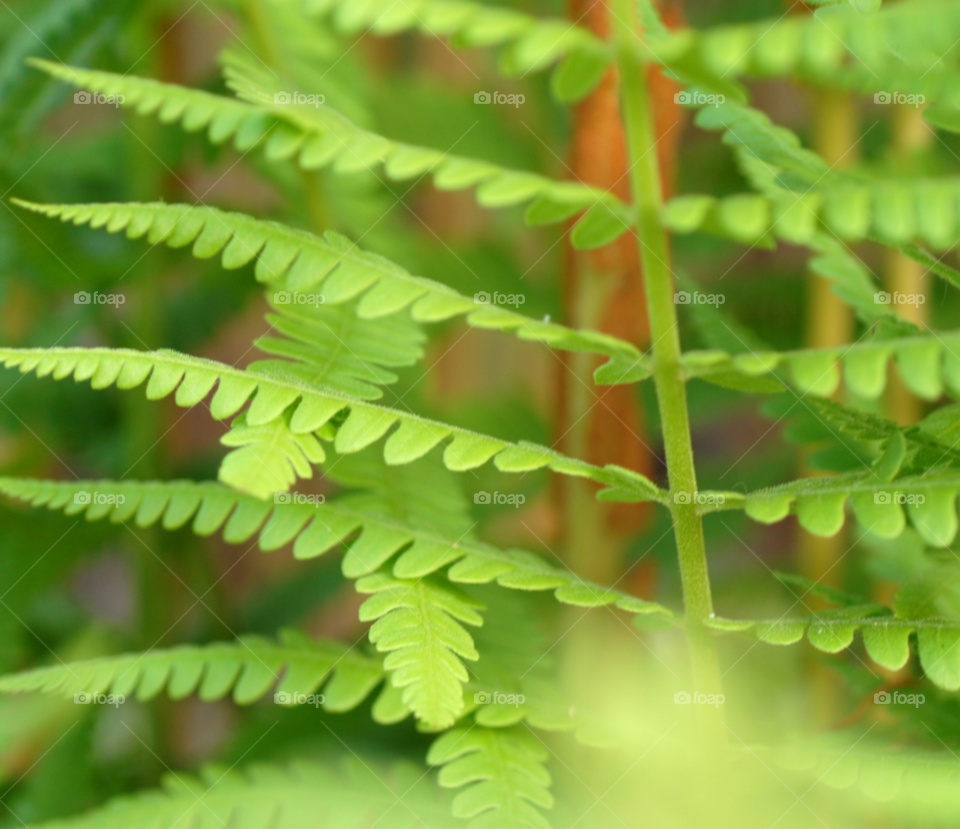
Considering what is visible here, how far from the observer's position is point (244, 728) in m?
0.82

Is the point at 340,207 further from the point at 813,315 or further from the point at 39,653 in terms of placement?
the point at 39,653

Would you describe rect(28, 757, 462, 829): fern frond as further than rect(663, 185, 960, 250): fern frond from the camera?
Yes

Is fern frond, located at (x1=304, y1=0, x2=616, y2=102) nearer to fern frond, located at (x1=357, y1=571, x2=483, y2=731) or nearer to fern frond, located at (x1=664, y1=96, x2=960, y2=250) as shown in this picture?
fern frond, located at (x1=664, y1=96, x2=960, y2=250)

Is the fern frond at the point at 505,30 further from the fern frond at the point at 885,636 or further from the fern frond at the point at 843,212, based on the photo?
the fern frond at the point at 885,636

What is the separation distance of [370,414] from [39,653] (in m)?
0.87

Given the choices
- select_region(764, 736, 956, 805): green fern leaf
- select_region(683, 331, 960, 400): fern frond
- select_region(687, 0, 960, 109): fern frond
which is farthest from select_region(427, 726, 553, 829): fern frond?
select_region(687, 0, 960, 109): fern frond

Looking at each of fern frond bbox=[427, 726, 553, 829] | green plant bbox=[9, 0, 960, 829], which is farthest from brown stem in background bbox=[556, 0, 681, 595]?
fern frond bbox=[427, 726, 553, 829]

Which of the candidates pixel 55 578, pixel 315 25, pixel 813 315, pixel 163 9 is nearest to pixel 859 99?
pixel 813 315

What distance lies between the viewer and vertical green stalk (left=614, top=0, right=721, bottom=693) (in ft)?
1.16

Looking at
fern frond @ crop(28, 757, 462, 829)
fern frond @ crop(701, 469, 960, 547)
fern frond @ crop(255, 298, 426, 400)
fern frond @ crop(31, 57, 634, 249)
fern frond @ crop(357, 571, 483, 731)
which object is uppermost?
fern frond @ crop(31, 57, 634, 249)

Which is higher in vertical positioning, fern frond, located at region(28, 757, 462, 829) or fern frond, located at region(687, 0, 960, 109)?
fern frond, located at region(687, 0, 960, 109)

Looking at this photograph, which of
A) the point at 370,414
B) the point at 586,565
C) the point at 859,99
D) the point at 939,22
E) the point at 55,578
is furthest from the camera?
the point at 859,99

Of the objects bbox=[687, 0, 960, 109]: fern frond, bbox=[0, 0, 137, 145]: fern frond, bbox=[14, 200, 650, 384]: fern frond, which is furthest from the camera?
bbox=[0, 0, 137, 145]: fern frond

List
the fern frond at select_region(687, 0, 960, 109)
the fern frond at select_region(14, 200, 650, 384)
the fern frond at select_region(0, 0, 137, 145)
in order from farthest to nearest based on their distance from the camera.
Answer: the fern frond at select_region(0, 0, 137, 145), the fern frond at select_region(14, 200, 650, 384), the fern frond at select_region(687, 0, 960, 109)
